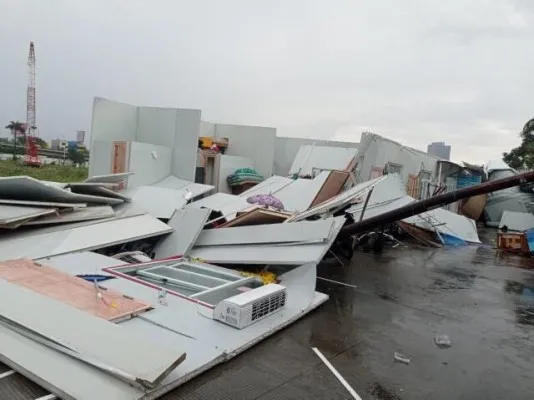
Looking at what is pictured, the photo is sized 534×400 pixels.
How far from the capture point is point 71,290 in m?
4.25

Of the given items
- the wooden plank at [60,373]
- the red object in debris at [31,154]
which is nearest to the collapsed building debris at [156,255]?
the wooden plank at [60,373]

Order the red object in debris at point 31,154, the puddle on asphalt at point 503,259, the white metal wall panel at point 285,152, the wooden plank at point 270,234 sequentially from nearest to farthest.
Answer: the wooden plank at point 270,234
the puddle on asphalt at point 503,259
the white metal wall panel at point 285,152
the red object in debris at point 31,154

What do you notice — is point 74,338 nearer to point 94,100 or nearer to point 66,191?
point 66,191

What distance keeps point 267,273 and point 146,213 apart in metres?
2.76

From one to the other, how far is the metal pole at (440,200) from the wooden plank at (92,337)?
201 inches

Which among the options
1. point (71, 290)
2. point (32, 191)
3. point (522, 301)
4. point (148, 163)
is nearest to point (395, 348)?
point (71, 290)

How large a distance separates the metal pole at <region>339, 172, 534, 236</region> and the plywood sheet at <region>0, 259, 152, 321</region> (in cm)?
460

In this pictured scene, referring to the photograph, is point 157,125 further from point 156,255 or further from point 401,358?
point 401,358

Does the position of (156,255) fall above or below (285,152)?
below

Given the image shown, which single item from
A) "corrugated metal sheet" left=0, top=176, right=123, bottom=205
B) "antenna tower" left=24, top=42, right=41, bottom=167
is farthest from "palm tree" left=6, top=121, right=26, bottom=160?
"corrugated metal sheet" left=0, top=176, right=123, bottom=205

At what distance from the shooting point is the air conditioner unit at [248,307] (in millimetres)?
4105

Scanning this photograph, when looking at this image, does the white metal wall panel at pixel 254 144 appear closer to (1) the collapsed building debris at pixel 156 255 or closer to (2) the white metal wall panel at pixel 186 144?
(1) the collapsed building debris at pixel 156 255

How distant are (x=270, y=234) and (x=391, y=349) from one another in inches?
113

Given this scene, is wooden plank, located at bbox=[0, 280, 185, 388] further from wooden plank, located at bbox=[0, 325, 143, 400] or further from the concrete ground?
the concrete ground
